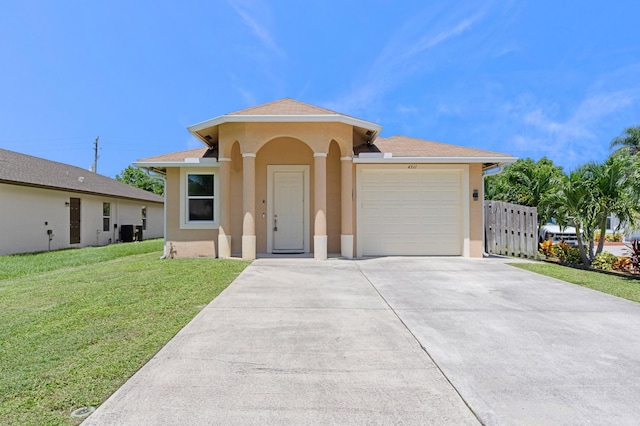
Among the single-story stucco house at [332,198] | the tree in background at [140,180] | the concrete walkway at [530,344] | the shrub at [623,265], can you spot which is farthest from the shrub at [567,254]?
the tree in background at [140,180]

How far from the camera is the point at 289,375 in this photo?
305 cm

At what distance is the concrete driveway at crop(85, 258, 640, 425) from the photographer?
8.20 ft

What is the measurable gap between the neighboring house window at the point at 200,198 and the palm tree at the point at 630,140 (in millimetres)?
32222

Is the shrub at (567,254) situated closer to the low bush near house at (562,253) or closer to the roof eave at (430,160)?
the low bush near house at (562,253)

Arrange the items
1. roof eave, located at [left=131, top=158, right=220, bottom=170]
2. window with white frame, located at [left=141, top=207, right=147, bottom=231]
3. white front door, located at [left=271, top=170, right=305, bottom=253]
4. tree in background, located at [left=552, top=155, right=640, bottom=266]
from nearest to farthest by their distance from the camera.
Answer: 1. tree in background, located at [left=552, top=155, right=640, bottom=266]
2. roof eave, located at [left=131, top=158, right=220, bottom=170]
3. white front door, located at [left=271, top=170, right=305, bottom=253]
4. window with white frame, located at [left=141, top=207, right=147, bottom=231]

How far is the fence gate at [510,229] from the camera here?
1116 cm

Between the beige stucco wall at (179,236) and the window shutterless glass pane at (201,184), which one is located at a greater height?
the window shutterless glass pane at (201,184)

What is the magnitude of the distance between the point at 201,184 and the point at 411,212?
675 centimetres

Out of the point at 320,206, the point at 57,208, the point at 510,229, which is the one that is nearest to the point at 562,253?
the point at 510,229

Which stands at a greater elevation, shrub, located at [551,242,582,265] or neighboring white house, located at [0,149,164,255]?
neighboring white house, located at [0,149,164,255]

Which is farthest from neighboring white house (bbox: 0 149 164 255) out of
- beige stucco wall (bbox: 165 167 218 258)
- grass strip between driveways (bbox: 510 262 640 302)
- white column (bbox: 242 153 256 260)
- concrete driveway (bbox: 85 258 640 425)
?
grass strip between driveways (bbox: 510 262 640 302)

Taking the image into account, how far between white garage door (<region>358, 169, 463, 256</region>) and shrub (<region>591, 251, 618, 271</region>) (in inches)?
138

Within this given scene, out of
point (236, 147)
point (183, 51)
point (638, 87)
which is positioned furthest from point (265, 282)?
point (638, 87)

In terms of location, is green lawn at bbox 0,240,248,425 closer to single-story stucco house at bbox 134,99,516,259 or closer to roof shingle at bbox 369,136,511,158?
single-story stucco house at bbox 134,99,516,259
